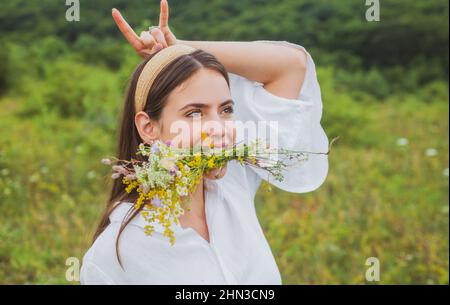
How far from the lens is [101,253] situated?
65.3 inches

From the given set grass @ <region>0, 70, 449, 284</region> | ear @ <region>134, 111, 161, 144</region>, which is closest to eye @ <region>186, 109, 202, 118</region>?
ear @ <region>134, 111, 161, 144</region>

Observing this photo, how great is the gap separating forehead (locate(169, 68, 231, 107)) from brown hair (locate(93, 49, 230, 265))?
1 cm

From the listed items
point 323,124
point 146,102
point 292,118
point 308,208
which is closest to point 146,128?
point 146,102

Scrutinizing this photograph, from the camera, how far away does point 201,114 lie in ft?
5.43

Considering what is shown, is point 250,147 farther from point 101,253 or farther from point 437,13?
point 437,13

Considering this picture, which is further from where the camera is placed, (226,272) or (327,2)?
(327,2)

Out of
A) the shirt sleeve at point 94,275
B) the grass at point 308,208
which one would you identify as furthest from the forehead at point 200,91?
the grass at point 308,208

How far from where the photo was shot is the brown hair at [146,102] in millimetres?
1683

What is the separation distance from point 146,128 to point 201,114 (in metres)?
0.18

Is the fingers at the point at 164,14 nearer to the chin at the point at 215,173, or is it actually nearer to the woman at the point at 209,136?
the woman at the point at 209,136

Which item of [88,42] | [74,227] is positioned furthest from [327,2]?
[74,227]

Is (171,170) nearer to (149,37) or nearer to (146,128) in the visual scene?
Answer: (146,128)

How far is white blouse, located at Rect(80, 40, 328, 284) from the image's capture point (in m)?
1.68
